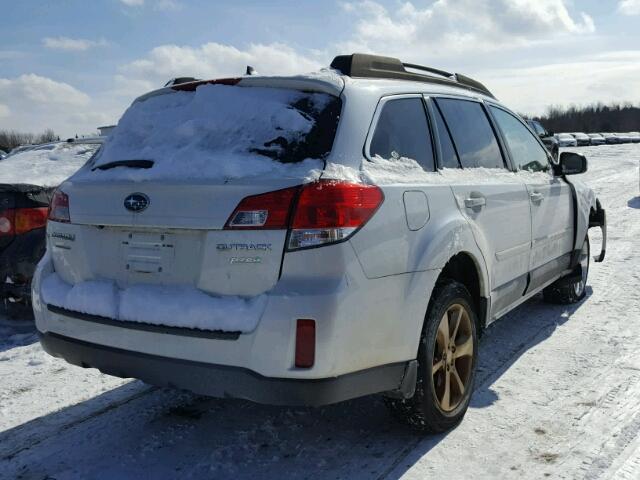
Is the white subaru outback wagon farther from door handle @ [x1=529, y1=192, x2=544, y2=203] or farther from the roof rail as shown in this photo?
door handle @ [x1=529, y1=192, x2=544, y2=203]

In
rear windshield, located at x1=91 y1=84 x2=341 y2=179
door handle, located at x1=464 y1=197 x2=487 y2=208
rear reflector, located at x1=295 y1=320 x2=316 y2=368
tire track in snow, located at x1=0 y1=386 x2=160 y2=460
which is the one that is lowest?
tire track in snow, located at x1=0 y1=386 x2=160 y2=460

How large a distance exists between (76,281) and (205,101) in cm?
108

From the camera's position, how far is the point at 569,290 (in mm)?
5504

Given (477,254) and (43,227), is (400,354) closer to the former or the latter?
(477,254)

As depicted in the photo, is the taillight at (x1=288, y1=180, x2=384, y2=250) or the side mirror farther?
the side mirror

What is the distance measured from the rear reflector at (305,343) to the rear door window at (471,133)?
1.64 meters

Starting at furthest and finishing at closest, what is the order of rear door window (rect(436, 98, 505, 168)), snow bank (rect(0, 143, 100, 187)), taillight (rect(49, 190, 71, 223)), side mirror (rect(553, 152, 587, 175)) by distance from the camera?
snow bank (rect(0, 143, 100, 187)), side mirror (rect(553, 152, 587, 175)), rear door window (rect(436, 98, 505, 168)), taillight (rect(49, 190, 71, 223))

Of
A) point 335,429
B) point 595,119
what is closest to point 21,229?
point 335,429

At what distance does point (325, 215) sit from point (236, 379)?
0.75 metres

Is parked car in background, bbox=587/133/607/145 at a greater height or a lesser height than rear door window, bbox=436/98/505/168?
greater

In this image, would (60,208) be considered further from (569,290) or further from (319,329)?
(569,290)

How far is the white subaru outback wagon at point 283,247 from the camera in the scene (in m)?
2.39

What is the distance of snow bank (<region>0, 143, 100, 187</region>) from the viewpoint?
16.8ft

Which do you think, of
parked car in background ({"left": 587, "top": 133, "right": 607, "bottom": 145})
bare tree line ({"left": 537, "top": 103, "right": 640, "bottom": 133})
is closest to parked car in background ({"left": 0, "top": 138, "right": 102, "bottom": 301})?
parked car in background ({"left": 587, "top": 133, "right": 607, "bottom": 145})
